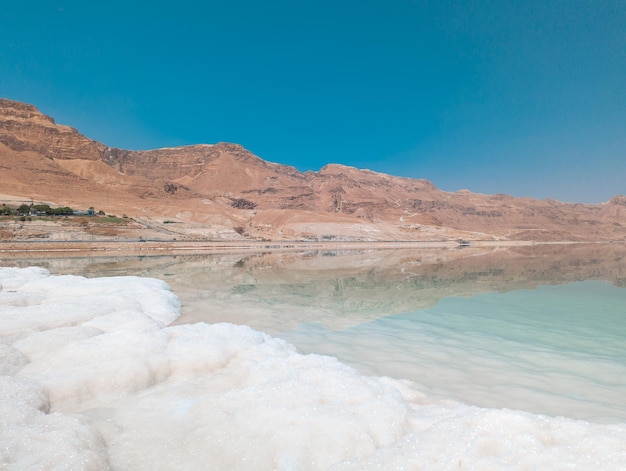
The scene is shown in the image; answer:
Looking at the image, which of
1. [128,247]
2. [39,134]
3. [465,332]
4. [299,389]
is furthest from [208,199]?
[299,389]

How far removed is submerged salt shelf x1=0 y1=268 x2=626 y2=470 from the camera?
366 cm

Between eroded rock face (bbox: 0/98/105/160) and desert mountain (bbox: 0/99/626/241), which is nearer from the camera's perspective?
desert mountain (bbox: 0/99/626/241)

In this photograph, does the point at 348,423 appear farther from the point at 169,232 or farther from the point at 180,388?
the point at 169,232

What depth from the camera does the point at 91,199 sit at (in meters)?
102

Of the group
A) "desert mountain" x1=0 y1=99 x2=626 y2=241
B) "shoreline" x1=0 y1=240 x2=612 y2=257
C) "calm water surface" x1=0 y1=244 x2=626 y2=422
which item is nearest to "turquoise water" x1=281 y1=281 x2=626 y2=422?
Answer: "calm water surface" x1=0 y1=244 x2=626 y2=422

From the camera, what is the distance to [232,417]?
4594mm

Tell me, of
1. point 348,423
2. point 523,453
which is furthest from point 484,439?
point 348,423

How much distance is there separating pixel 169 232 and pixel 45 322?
2635 inches

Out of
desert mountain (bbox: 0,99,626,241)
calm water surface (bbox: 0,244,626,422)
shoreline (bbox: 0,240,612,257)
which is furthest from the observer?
desert mountain (bbox: 0,99,626,241)

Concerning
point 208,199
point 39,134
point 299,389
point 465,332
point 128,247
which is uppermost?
point 39,134

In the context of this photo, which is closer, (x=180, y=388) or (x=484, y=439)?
(x=484, y=439)

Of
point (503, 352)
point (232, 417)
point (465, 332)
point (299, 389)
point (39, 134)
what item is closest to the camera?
point (232, 417)

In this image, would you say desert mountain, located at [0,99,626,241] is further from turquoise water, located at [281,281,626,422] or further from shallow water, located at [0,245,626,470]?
turquoise water, located at [281,281,626,422]

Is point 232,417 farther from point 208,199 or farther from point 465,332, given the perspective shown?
point 208,199
